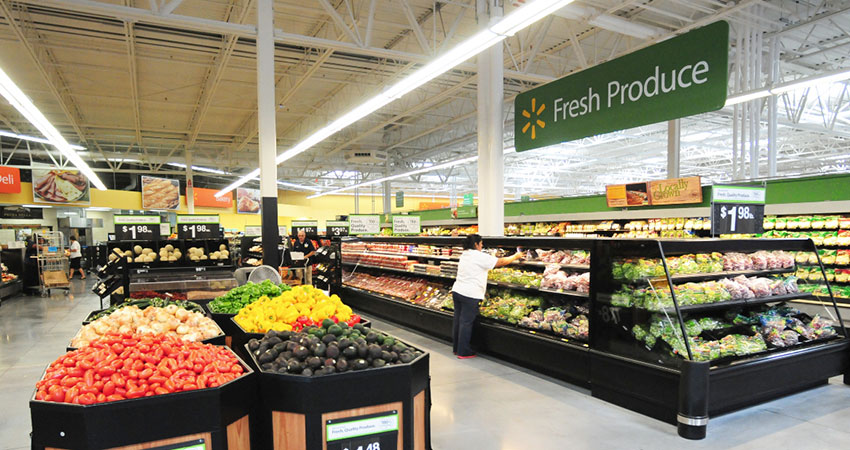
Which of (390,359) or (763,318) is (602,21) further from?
(390,359)

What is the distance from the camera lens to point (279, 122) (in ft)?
55.6

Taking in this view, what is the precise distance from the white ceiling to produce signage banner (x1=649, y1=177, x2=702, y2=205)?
112 inches

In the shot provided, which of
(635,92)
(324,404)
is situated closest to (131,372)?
(324,404)

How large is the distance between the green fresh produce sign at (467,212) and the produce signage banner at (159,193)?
44.6ft

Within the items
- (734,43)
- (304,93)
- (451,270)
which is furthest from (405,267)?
(734,43)

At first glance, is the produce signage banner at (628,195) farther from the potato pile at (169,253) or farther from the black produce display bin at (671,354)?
the potato pile at (169,253)

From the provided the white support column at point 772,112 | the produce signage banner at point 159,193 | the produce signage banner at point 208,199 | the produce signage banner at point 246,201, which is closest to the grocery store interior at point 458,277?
the white support column at point 772,112

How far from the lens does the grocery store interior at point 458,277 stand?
8.98ft

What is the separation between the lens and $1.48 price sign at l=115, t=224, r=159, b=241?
8438mm

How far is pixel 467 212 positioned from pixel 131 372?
12689 millimetres

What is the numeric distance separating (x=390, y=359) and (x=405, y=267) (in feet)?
18.4

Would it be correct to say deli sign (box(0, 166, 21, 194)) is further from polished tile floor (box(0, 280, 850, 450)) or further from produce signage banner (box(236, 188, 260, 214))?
polished tile floor (box(0, 280, 850, 450))

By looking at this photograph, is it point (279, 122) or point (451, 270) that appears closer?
point (451, 270)

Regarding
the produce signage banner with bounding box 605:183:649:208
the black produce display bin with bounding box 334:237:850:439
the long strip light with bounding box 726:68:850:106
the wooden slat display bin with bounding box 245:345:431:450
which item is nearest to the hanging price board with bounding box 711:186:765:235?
the black produce display bin with bounding box 334:237:850:439
